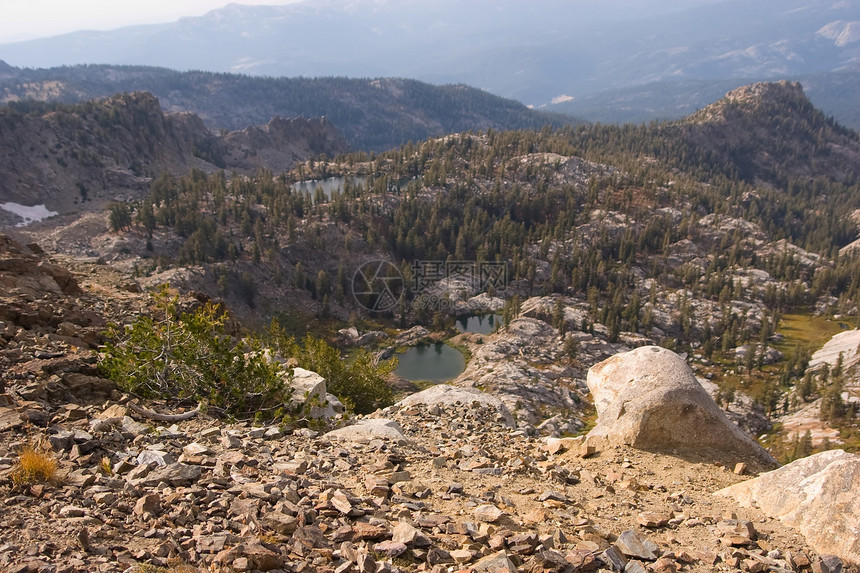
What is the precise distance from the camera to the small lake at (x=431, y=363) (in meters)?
102

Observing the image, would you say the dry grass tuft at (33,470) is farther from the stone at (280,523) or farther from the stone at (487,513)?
the stone at (487,513)

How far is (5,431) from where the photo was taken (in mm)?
13234

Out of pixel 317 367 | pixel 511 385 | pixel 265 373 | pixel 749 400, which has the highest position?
pixel 265 373

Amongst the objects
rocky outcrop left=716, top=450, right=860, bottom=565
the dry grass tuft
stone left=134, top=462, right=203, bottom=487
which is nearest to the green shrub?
stone left=134, top=462, right=203, bottom=487

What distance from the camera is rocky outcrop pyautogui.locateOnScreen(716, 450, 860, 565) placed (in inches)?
480

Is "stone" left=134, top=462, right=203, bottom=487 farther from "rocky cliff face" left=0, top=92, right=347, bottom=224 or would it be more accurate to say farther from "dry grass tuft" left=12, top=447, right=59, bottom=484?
"rocky cliff face" left=0, top=92, right=347, bottom=224


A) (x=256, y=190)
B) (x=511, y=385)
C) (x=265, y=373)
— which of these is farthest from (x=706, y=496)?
(x=256, y=190)

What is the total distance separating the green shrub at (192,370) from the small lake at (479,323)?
105 metres

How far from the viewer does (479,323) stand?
13050cm

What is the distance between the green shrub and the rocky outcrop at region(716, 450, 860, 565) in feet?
53.8

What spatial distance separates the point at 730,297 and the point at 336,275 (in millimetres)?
109628

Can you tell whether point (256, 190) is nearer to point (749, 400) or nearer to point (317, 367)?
point (317, 367)

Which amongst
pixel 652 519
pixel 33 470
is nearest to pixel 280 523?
pixel 33 470

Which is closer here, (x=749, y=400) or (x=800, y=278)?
(x=749, y=400)
